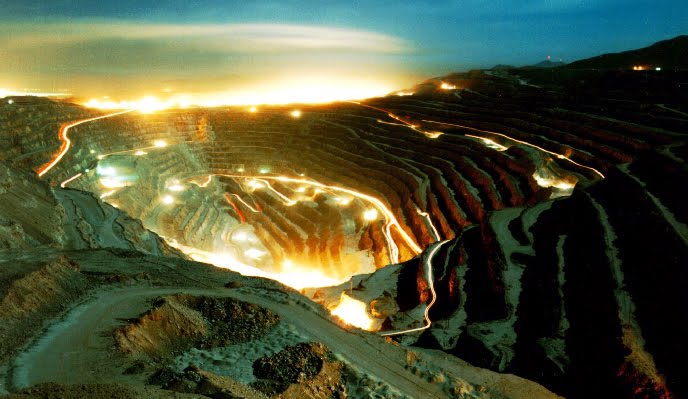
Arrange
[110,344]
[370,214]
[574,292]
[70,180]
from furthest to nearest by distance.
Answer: [370,214] → [70,180] → [574,292] → [110,344]

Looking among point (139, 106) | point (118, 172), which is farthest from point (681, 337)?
point (139, 106)

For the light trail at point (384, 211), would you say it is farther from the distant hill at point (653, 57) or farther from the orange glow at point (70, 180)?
the distant hill at point (653, 57)

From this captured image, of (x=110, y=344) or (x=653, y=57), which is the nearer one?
(x=110, y=344)

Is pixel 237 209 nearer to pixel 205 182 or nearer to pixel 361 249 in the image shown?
pixel 205 182

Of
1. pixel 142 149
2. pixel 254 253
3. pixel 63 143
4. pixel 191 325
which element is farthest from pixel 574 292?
pixel 142 149

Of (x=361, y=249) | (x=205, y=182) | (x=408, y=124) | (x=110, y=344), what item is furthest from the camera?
(x=408, y=124)

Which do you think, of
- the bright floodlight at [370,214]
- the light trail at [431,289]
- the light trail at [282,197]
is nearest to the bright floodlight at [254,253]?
the light trail at [282,197]
